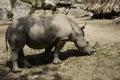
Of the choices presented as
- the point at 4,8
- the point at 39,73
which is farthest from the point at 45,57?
the point at 4,8

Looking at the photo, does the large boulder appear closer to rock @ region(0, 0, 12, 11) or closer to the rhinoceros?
rock @ region(0, 0, 12, 11)

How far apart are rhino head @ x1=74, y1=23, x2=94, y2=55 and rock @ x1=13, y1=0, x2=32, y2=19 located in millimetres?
8609

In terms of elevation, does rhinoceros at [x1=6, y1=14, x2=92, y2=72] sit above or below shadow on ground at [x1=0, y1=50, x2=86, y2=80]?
above

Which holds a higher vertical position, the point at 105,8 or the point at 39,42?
the point at 39,42

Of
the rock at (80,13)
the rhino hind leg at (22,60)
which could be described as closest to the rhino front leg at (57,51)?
the rhino hind leg at (22,60)

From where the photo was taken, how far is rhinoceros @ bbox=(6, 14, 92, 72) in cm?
683

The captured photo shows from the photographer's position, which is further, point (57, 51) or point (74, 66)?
point (57, 51)

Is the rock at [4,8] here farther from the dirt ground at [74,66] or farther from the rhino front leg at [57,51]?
the rhino front leg at [57,51]

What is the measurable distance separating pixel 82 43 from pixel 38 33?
1297 mm

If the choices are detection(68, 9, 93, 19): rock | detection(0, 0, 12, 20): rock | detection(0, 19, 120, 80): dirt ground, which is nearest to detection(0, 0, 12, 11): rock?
detection(0, 0, 12, 20): rock

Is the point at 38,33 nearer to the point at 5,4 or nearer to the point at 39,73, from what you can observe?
the point at 39,73

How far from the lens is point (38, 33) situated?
689 cm

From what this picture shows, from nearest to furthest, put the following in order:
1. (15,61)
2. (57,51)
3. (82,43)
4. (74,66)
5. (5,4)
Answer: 1. (15,61)
2. (74,66)
3. (57,51)
4. (82,43)
5. (5,4)

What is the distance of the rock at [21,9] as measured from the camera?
52.5ft
